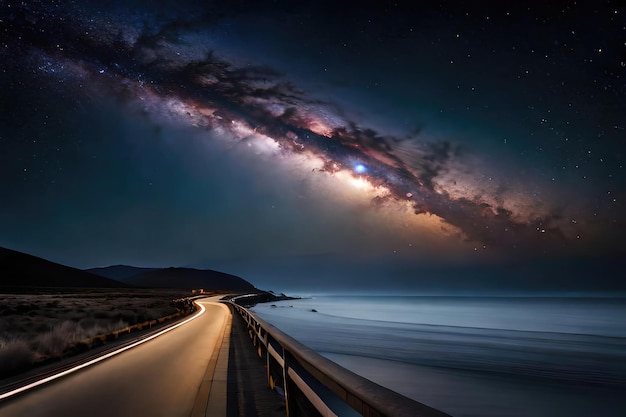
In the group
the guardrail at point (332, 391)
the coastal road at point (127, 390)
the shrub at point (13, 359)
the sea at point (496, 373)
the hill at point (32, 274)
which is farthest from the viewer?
the hill at point (32, 274)

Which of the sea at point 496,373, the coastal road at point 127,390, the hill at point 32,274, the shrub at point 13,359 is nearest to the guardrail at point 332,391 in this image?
the coastal road at point 127,390

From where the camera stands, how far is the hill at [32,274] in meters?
164

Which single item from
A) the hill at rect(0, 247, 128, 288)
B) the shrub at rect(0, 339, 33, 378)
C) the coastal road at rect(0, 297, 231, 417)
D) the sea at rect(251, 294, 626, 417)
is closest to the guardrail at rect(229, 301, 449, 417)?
the coastal road at rect(0, 297, 231, 417)

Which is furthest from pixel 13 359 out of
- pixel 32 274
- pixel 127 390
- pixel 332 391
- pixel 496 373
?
pixel 32 274

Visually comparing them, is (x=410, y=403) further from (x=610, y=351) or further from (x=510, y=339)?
(x=510, y=339)

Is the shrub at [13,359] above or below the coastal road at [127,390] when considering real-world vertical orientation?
below

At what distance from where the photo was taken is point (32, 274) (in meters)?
174

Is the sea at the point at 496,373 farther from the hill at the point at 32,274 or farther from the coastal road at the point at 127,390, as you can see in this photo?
the hill at the point at 32,274

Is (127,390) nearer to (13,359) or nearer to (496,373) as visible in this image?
(13,359)

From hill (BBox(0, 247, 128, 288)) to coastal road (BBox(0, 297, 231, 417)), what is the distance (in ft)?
565

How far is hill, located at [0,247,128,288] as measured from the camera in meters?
164

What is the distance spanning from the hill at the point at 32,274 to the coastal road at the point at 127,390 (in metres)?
172

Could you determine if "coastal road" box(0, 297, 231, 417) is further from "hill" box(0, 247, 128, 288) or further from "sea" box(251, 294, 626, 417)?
"hill" box(0, 247, 128, 288)

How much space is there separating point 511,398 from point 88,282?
208 meters
